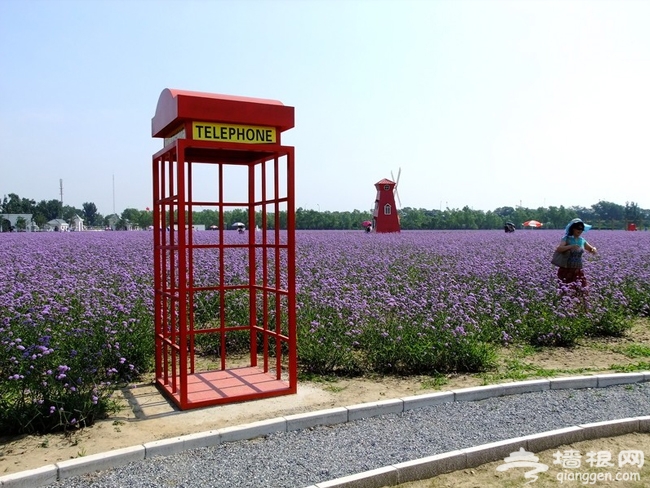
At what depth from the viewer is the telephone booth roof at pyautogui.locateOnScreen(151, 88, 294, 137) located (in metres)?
5.23

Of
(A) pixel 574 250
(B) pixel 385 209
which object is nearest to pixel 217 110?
(A) pixel 574 250

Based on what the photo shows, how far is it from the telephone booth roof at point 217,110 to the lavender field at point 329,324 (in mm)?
2036

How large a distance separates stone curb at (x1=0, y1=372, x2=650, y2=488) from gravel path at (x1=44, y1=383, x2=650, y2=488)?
2.3 inches

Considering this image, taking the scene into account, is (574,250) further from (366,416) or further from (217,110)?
(217,110)

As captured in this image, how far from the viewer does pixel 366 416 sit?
197 inches

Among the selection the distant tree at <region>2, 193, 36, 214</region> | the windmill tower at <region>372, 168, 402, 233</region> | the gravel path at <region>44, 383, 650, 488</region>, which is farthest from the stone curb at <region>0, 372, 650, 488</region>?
the distant tree at <region>2, 193, 36, 214</region>

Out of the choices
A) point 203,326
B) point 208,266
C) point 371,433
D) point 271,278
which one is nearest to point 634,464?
point 371,433

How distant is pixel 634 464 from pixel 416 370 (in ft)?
8.33

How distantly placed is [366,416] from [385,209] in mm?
39825

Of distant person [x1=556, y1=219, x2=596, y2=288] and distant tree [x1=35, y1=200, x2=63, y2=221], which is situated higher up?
distant tree [x1=35, y1=200, x2=63, y2=221]

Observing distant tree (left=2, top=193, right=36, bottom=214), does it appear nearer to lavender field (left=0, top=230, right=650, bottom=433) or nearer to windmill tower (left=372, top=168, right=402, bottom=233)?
windmill tower (left=372, top=168, right=402, bottom=233)

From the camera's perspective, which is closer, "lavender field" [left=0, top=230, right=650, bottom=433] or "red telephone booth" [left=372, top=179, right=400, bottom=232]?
"lavender field" [left=0, top=230, right=650, bottom=433]

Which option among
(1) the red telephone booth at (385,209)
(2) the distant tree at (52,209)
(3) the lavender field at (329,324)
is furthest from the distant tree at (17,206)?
(3) the lavender field at (329,324)

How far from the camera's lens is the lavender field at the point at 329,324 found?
15.6 ft
